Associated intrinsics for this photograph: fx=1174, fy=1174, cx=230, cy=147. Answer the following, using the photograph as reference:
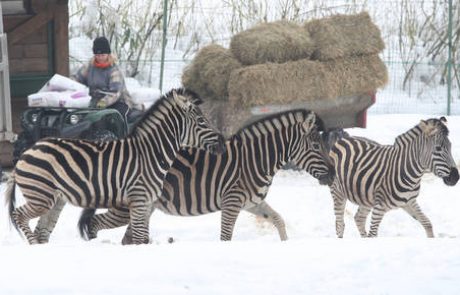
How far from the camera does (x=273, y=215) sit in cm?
1063

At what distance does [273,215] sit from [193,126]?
1145 mm

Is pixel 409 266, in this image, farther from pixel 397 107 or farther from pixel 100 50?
pixel 397 107

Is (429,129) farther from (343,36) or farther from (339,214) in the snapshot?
(343,36)

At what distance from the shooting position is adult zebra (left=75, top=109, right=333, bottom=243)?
410 inches

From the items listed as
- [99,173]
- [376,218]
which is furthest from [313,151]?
[99,173]

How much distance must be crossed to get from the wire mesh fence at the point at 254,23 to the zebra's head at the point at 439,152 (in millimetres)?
7544

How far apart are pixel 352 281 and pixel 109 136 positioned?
5.09 metres

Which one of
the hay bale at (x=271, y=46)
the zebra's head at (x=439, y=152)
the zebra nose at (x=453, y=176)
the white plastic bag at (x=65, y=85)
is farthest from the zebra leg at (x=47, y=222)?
the hay bale at (x=271, y=46)

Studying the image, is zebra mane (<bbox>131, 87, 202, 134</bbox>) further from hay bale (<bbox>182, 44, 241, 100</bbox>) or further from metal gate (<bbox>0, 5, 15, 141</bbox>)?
hay bale (<bbox>182, 44, 241, 100</bbox>)

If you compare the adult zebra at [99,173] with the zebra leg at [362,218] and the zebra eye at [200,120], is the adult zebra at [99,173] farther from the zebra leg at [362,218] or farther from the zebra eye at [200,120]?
the zebra leg at [362,218]

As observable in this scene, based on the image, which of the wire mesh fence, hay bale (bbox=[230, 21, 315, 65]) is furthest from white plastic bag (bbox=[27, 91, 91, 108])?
the wire mesh fence

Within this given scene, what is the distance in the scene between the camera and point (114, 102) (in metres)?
13.0

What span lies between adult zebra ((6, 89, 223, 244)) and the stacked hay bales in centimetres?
375

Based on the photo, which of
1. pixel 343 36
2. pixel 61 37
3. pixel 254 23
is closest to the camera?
pixel 343 36
